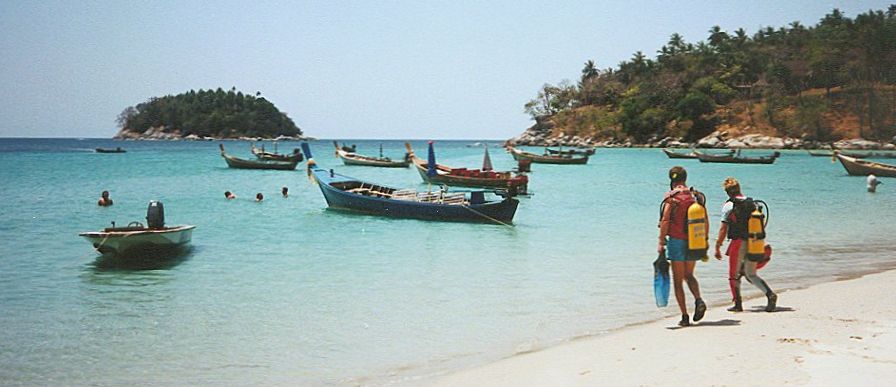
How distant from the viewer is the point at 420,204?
22844mm

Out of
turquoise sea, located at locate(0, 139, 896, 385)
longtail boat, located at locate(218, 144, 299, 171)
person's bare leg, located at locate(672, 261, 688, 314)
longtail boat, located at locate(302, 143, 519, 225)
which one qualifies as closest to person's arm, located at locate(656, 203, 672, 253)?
person's bare leg, located at locate(672, 261, 688, 314)

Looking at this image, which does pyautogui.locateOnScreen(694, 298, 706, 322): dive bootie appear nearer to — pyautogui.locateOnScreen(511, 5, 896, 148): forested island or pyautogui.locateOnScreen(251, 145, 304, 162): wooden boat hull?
pyautogui.locateOnScreen(251, 145, 304, 162): wooden boat hull

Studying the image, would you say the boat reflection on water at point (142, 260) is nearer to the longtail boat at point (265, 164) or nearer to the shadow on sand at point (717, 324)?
the shadow on sand at point (717, 324)

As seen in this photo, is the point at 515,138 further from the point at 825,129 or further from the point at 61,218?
the point at 61,218

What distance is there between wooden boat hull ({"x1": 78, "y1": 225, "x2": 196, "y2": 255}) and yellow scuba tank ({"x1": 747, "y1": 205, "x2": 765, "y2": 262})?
11690 millimetres

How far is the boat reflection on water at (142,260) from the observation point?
14703 mm

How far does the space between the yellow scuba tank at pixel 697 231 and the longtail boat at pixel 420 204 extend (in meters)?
14.2

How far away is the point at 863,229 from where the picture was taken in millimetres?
21203

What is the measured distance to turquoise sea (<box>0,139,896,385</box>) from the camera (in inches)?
334

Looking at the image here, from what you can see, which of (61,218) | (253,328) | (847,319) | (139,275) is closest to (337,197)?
(61,218)

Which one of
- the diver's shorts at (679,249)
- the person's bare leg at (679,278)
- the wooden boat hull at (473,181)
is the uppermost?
the diver's shorts at (679,249)

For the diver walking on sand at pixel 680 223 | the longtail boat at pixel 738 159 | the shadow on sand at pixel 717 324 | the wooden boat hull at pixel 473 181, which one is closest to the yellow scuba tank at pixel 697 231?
the diver walking on sand at pixel 680 223

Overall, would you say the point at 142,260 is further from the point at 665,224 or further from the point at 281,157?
the point at 281,157

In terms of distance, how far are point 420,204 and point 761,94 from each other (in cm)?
9827
